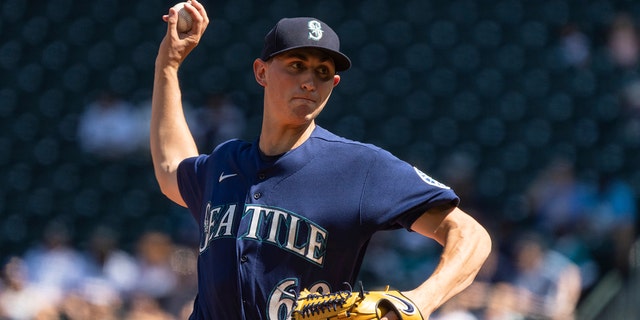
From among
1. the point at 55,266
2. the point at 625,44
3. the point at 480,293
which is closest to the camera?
the point at 480,293

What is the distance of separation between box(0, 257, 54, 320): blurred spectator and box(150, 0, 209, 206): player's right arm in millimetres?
3754

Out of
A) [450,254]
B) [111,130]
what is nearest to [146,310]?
[111,130]

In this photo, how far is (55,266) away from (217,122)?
6.06 ft

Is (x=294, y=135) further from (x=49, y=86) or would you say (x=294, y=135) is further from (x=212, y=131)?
(x=49, y=86)

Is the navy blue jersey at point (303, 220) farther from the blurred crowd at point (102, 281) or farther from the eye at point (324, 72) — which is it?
the blurred crowd at point (102, 281)

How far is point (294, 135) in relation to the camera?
2.83 metres

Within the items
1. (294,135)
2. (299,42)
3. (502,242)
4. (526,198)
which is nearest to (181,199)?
(294,135)

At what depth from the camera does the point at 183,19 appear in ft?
10.8

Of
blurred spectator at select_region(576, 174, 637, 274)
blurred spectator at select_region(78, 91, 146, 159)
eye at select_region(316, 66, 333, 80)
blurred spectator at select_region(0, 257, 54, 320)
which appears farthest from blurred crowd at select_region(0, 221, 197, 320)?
eye at select_region(316, 66, 333, 80)

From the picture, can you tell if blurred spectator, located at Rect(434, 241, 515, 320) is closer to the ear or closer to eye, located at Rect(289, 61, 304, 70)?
the ear

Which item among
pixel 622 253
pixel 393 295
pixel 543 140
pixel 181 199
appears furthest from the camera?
pixel 543 140

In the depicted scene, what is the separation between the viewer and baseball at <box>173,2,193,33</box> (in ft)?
10.7

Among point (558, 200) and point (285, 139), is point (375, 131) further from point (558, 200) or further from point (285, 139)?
point (285, 139)

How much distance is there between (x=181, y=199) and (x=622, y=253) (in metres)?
4.01
